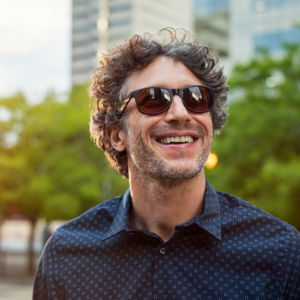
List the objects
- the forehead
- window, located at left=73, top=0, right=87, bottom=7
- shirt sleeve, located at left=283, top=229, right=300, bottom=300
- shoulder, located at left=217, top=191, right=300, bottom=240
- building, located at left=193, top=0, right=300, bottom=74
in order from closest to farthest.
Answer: shirt sleeve, located at left=283, top=229, right=300, bottom=300 → shoulder, located at left=217, top=191, right=300, bottom=240 → the forehead → building, located at left=193, top=0, right=300, bottom=74 → window, located at left=73, top=0, right=87, bottom=7

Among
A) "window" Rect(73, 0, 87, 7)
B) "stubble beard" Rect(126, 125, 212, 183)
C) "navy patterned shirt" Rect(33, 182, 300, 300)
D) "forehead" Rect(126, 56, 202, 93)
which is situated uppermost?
"window" Rect(73, 0, 87, 7)

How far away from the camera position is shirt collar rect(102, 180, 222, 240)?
2417 millimetres

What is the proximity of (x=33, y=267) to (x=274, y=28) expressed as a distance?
3053 cm

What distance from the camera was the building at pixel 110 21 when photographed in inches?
3725

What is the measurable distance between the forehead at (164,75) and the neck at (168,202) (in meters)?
0.53

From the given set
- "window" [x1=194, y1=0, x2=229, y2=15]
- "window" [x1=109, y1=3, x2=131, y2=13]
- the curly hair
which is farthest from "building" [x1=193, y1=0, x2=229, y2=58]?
the curly hair

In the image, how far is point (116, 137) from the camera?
9.91 feet

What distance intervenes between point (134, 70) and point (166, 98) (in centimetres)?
36

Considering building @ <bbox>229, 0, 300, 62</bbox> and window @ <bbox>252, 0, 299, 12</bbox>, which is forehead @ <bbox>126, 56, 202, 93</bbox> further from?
window @ <bbox>252, 0, 299, 12</bbox>

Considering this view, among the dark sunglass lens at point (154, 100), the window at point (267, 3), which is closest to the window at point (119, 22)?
the window at point (267, 3)

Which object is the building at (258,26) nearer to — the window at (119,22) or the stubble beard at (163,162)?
the stubble beard at (163,162)

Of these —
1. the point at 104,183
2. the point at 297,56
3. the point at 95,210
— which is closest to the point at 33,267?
the point at 104,183

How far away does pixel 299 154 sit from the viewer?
47.5 feet

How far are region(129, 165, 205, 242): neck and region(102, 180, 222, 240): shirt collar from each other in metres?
0.06
